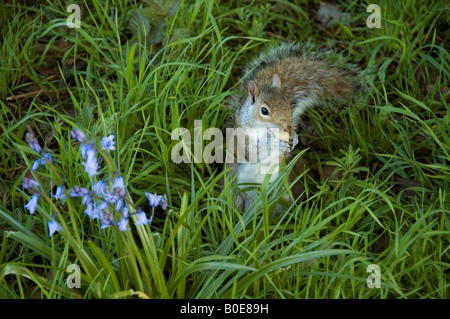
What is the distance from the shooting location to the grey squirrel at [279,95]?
2145 millimetres

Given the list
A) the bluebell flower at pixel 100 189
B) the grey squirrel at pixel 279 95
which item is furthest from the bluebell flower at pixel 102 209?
the grey squirrel at pixel 279 95

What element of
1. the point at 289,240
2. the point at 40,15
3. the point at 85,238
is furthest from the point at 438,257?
the point at 40,15

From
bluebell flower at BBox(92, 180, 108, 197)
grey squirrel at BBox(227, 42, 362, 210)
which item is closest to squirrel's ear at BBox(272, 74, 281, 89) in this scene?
grey squirrel at BBox(227, 42, 362, 210)

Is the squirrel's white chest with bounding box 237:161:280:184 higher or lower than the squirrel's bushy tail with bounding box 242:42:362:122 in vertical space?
lower

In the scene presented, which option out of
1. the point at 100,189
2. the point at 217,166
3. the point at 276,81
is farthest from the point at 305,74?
the point at 100,189

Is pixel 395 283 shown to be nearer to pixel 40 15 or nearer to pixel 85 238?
pixel 85 238

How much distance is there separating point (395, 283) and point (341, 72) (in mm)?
1009

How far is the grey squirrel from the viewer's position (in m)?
2.14

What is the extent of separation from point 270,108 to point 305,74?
36 cm

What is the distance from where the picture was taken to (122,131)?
224 cm

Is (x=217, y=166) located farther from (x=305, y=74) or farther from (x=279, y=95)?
(x=305, y=74)

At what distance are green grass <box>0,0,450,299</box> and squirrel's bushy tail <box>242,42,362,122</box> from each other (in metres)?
0.08

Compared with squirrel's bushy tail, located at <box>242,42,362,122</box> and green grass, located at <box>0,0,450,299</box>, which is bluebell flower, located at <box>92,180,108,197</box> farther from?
squirrel's bushy tail, located at <box>242,42,362,122</box>

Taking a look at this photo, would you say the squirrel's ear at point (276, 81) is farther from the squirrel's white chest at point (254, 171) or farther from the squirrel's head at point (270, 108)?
the squirrel's white chest at point (254, 171)
